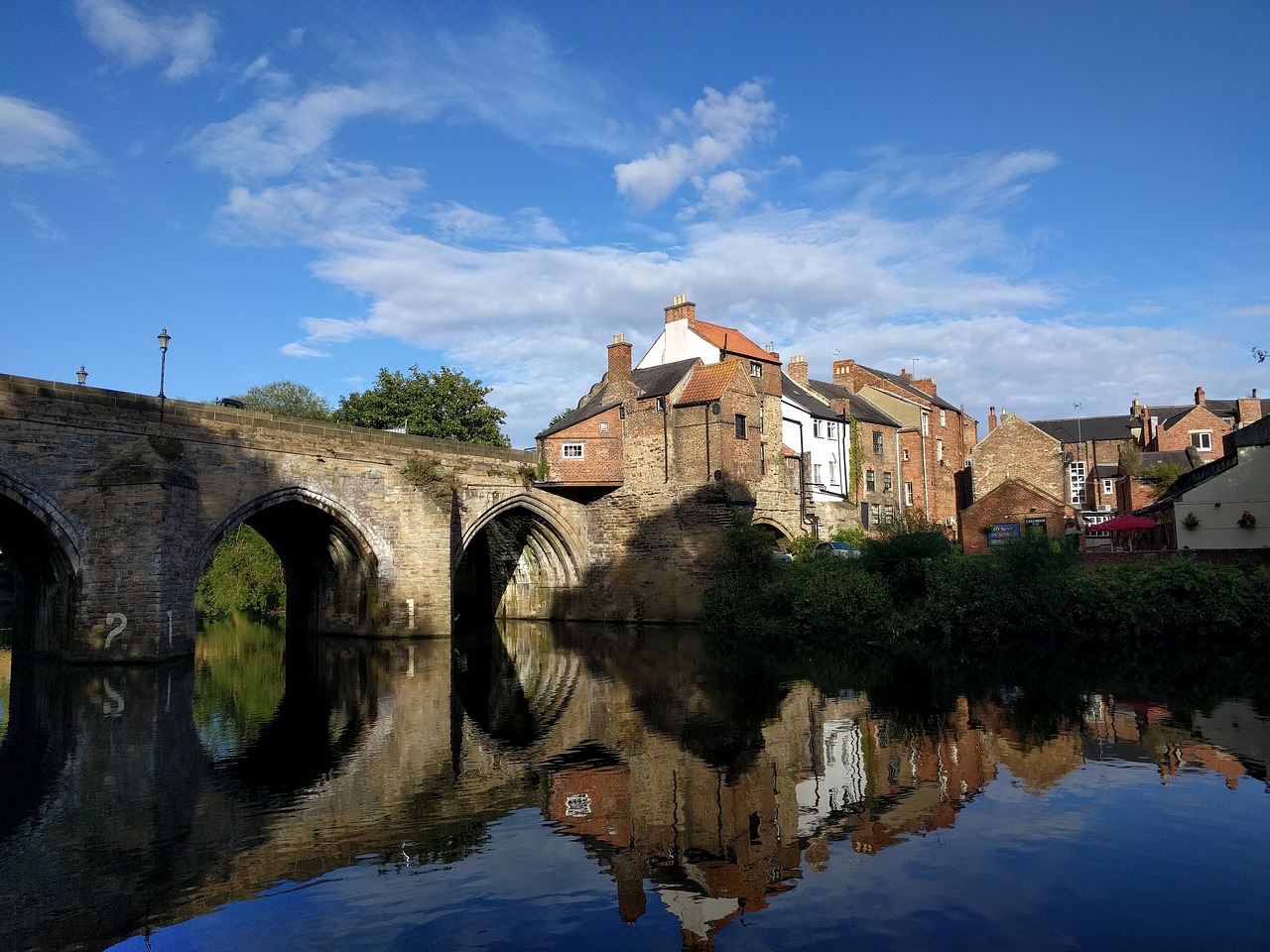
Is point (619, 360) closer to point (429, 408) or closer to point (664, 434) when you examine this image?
point (664, 434)

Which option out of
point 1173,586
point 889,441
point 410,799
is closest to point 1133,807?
point 410,799

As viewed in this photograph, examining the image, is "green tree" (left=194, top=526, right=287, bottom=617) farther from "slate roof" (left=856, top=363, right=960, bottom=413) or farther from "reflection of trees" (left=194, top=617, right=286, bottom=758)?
"slate roof" (left=856, top=363, right=960, bottom=413)

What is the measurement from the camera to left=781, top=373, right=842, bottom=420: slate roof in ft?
139

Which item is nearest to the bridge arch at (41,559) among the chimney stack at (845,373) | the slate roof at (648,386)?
the slate roof at (648,386)

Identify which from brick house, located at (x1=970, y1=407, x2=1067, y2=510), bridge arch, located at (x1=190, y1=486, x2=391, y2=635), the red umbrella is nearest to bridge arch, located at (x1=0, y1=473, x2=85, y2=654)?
bridge arch, located at (x1=190, y1=486, x2=391, y2=635)

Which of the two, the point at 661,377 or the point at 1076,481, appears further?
the point at 1076,481

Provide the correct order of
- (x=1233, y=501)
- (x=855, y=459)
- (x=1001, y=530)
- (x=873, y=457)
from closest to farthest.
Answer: (x=1233, y=501) → (x=1001, y=530) → (x=855, y=459) → (x=873, y=457)

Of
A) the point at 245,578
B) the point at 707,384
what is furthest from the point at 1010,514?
the point at 245,578

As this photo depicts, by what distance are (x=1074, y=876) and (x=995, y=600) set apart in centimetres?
1938

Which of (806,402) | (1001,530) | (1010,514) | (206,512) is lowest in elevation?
(1001,530)

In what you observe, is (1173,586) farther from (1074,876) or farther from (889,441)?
(889,441)

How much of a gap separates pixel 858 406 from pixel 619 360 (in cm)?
1813

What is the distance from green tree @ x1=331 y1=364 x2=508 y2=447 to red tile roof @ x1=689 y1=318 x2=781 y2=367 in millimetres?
16008

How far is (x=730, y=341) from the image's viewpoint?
40.2 m
